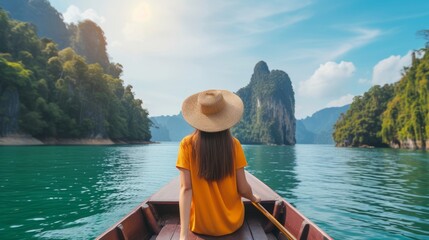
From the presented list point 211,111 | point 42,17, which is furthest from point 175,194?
point 42,17

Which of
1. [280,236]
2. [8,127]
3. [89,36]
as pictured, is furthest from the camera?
[89,36]

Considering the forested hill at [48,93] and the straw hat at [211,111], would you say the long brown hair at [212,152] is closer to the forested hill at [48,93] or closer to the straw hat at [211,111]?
the straw hat at [211,111]

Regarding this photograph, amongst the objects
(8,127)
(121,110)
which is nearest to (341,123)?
(121,110)

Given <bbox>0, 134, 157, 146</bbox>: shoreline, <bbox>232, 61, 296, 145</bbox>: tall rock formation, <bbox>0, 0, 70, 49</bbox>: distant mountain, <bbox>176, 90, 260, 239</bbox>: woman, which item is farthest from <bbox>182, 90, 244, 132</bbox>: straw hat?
<bbox>232, 61, 296, 145</bbox>: tall rock formation

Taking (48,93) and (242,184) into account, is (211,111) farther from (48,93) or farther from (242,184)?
(48,93)

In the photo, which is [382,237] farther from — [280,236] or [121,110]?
[121,110]

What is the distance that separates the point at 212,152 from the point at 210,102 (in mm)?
422

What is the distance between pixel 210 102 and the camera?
7.91ft

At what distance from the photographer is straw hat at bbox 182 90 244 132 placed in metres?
2.41

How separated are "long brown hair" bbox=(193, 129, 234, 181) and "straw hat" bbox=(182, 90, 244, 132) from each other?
0.12 m

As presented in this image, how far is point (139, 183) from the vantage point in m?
12.7

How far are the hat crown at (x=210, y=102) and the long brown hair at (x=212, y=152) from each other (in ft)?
0.65

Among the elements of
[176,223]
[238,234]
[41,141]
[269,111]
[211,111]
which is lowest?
[176,223]

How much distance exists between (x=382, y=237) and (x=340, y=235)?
31.7 inches
